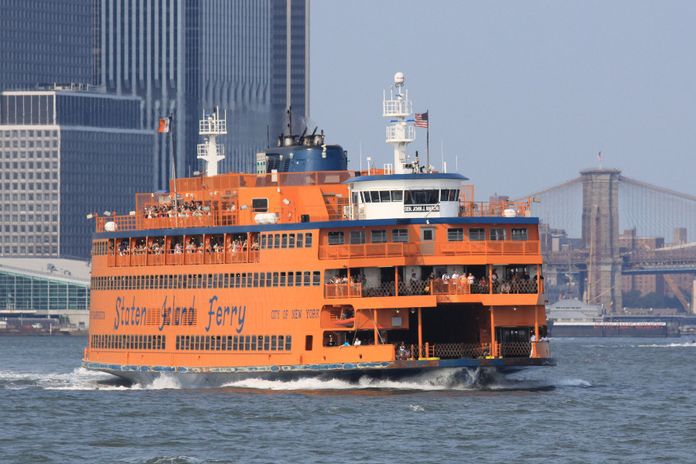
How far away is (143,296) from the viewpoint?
247ft

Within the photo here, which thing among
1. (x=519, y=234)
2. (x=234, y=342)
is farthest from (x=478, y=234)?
(x=234, y=342)

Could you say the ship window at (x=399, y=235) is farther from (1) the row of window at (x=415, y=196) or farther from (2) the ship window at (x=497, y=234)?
(2) the ship window at (x=497, y=234)

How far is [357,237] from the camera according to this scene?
65.6m

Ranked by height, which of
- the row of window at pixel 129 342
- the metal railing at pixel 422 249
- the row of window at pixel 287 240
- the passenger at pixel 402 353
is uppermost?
the row of window at pixel 287 240

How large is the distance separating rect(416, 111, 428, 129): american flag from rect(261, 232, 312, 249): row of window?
840 cm

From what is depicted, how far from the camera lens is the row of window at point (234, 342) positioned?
220 feet

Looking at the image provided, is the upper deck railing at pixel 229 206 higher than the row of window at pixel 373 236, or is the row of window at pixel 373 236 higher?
the upper deck railing at pixel 229 206

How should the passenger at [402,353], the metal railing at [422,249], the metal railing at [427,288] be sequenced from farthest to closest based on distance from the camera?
the metal railing at [422,249]
the metal railing at [427,288]
the passenger at [402,353]

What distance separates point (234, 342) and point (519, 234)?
1179cm

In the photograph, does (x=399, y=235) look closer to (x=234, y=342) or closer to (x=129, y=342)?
(x=234, y=342)

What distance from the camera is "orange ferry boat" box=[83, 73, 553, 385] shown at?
2542 inches

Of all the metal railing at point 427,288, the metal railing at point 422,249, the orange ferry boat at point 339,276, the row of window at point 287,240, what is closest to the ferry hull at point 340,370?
the orange ferry boat at point 339,276

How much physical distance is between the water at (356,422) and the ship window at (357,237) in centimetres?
502

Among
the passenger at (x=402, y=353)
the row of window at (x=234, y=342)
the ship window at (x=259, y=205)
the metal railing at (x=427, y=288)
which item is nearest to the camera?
the passenger at (x=402, y=353)
